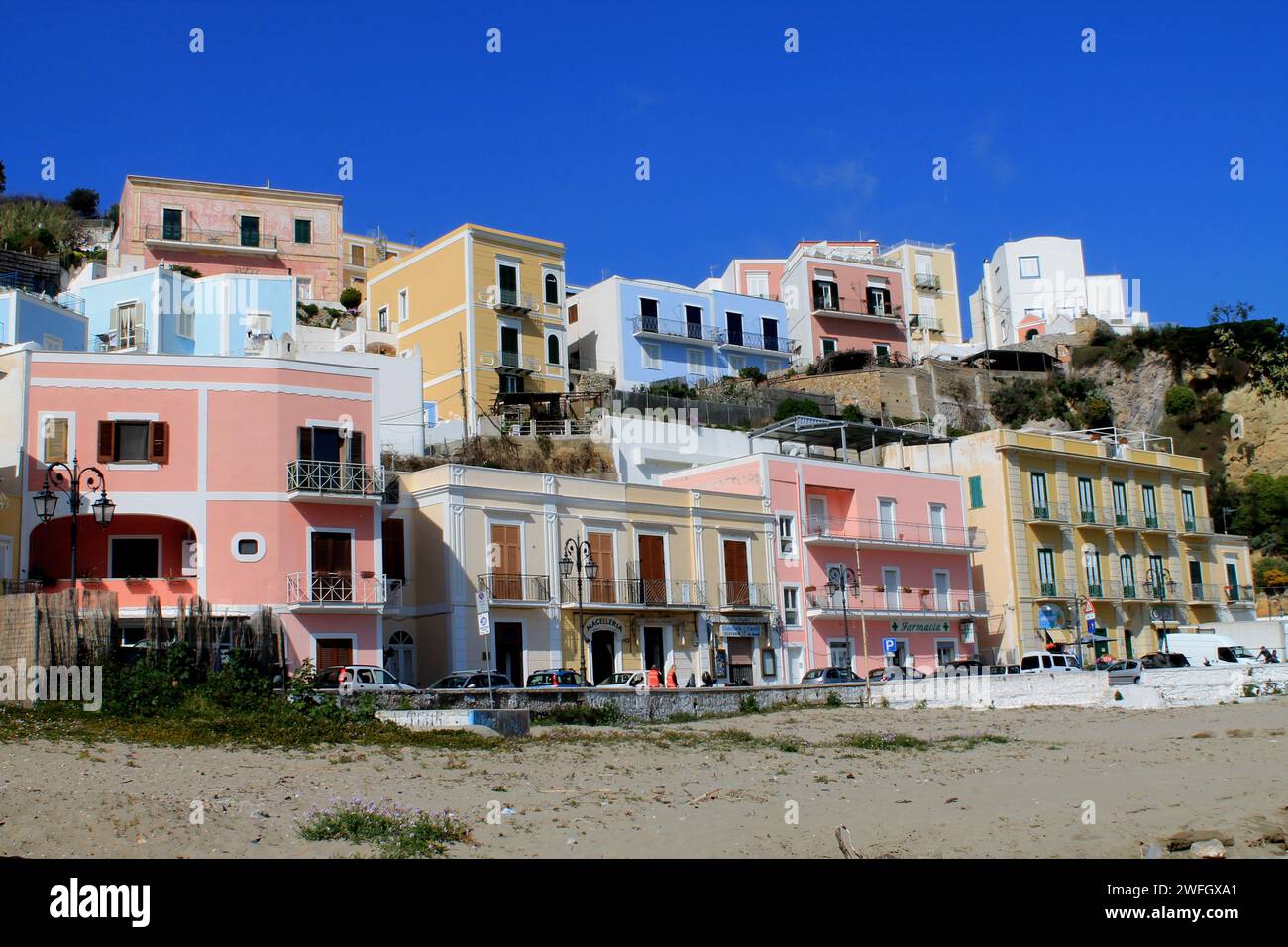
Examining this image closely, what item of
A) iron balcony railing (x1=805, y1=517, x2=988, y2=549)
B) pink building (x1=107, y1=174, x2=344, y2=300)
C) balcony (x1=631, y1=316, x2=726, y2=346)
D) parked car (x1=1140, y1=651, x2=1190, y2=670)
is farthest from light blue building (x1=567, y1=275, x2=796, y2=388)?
parked car (x1=1140, y1=651, x2=1190, y2=670)

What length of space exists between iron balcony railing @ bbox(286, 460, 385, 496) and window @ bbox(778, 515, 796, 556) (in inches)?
682

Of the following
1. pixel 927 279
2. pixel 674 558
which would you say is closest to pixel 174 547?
pixel 674 558

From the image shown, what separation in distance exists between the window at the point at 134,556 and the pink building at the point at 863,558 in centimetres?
2094

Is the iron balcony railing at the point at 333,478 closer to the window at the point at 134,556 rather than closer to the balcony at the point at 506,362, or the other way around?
the window at the point at 134,556

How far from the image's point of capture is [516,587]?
40719 millimetres

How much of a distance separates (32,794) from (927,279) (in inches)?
3435

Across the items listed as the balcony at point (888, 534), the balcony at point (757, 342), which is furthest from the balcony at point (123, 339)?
the balcony at point (757, 342)

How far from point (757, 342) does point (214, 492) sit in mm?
43900

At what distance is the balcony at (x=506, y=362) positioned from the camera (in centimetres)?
5941

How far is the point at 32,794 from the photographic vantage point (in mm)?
15430

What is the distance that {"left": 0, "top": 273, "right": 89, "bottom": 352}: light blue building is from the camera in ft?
156

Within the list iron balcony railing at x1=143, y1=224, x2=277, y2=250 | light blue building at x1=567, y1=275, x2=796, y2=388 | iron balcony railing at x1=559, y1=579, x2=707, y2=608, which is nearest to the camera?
iron balcony railing at x1=559, y1=579, x2=707, y2=608

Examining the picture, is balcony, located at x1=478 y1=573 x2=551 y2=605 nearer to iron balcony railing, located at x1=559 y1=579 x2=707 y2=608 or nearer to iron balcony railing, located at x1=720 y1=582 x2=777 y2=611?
iron balcony railing, located at x1=559 y1=579 x2=707 y2=608
